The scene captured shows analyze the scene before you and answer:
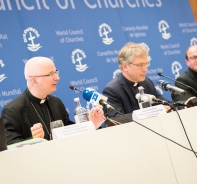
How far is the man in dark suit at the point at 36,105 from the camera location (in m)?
3.26

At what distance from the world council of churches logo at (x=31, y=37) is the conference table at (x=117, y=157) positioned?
87.9 inches

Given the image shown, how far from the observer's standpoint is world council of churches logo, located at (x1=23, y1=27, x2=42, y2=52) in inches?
172

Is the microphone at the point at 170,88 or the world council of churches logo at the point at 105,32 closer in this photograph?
the microphone at the point at 170,88

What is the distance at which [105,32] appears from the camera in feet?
16.5

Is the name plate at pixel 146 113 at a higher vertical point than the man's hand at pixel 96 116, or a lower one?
lower

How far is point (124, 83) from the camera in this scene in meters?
3.88

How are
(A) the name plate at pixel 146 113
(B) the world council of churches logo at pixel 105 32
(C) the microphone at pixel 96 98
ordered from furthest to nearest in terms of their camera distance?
(B) the world council of churches logo at pixel 105 32 < (C) the microphone at pixel 96 98 < (A) the name plate at pixel 146 113

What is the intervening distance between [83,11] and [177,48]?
1452 mm

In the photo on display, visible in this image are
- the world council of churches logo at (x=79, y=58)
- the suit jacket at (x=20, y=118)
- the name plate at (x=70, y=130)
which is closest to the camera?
the name plate at (x=70, y=130)

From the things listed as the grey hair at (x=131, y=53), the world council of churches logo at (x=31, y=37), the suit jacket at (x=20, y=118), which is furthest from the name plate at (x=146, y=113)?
the world council of churches logo at (x=31, y=37)

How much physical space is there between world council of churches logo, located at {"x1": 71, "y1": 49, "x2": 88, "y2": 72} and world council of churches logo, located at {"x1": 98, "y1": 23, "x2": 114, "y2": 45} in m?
0.40

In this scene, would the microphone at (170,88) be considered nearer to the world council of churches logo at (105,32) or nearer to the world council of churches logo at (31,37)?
the world council of churches logo at (31,37)

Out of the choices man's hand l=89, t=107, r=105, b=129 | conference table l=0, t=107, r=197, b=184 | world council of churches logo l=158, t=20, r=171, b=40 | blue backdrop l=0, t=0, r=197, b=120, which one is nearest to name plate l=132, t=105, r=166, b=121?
conference table l=0, t=107, r=197, b=184

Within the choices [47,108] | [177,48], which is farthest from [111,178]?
[177,48]
